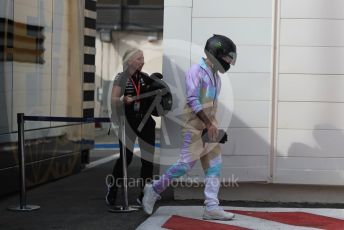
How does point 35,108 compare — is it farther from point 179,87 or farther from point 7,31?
point 179,87

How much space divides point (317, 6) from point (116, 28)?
16394 millimetres

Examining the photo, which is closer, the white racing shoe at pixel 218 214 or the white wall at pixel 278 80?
the white racing shoe at pixel 218 214

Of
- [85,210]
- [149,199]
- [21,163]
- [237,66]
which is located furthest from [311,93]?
[21,163]

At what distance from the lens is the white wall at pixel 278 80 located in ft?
22.2

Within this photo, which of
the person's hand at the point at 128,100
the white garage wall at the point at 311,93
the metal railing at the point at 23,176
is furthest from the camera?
the white garage wall at the point at 311,93

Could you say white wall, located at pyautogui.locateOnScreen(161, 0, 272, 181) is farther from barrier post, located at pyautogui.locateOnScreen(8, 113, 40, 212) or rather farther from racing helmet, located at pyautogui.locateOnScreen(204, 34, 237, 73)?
barrier post, located at pyautogui.locateOnScreen(8, 113, 40, 212)

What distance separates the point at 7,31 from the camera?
7496 millimetres

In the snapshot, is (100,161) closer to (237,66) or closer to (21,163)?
(21,163)

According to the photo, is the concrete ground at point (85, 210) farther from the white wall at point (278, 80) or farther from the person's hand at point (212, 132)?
the person's hand at point (212, 132)

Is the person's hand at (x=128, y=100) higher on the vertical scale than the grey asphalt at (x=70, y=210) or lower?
higher

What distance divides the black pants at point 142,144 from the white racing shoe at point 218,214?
993 millimetres

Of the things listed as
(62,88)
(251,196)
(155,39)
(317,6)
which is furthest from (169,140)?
(155,39)

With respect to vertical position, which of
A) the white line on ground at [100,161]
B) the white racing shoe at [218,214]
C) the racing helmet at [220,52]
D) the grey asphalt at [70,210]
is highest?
the racing helmet at [220,52]

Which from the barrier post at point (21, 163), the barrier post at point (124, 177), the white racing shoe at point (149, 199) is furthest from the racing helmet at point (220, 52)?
the barrier post at point (21, 163)
